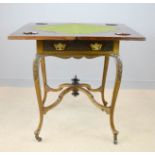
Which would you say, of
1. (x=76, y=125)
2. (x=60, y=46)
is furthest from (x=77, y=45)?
(x=76, y=125)

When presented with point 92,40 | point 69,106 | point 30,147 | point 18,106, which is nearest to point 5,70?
point 18,106

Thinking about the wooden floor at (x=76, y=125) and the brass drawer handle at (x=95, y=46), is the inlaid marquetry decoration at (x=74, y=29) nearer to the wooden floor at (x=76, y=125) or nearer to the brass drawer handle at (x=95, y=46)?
the brass drawer handle at (x=95, y=46)

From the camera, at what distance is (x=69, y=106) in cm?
246

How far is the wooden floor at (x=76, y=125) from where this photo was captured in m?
1.85

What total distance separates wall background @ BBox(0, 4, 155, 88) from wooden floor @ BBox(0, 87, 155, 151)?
216mm

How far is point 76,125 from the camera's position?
2.13m

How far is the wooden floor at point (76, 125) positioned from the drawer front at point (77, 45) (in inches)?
25.1

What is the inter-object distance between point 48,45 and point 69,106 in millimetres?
874

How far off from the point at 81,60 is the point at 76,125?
0.89 metres

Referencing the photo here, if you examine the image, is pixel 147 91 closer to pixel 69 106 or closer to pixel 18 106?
pixel 69 106

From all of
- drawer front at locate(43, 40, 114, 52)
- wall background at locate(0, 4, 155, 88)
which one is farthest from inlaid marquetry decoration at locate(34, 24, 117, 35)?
wall background at locate(0, 4, 155, 88)

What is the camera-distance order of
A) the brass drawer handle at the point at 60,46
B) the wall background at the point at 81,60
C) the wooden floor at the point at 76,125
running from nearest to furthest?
the brass drawer handle at the point at 60,46 → the wooden floor at the point at 76,125 → the wall background at the point at 81,60

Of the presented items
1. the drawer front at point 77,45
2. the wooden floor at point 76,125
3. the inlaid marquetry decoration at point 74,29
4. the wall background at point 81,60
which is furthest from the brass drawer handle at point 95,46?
the wall background at point 81,60

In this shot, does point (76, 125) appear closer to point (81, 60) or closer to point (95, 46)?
point (95, 46)
